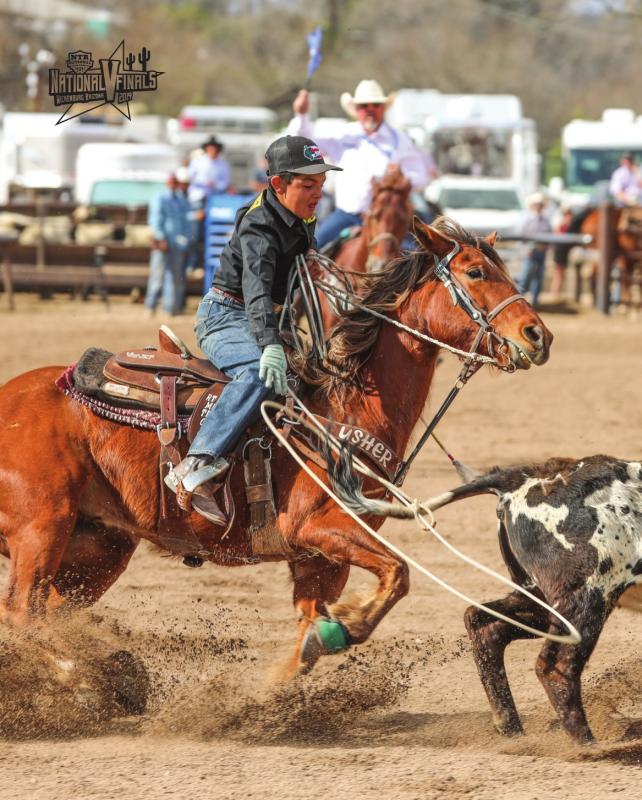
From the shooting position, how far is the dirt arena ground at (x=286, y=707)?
13.8ft

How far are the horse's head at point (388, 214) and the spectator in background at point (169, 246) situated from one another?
24.7 ft

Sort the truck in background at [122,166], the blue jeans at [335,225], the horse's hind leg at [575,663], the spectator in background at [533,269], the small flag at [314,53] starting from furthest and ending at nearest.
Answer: the truck in background at [122,166], the spectator in background at [533,269], the blue jeans at [335,225], the small flag at [314,53], the horse's hind leg at [575,663]

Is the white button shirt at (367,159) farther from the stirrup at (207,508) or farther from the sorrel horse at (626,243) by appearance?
the sorrel horse at (626,243)

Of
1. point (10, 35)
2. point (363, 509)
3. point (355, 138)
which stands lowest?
point (363, 509)

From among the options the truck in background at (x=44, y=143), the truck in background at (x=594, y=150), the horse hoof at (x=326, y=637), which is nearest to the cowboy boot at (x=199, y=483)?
the horse hoof at (x=326, y=637)

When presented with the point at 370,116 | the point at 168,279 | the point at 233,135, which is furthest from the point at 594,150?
the point at 370,116

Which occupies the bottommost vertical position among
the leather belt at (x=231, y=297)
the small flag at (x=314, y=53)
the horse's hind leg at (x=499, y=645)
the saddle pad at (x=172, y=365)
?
the horse's hind leg at (x=499, y=645)

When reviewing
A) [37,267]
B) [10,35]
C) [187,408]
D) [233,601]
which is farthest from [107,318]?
[10,35]

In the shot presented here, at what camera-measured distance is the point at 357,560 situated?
15.9 ft

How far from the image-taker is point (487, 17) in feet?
193

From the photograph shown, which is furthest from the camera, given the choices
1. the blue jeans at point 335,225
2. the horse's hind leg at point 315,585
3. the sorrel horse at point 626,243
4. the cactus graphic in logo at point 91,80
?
the sorrel horse at point 626,243

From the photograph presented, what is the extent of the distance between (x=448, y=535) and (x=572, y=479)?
303 centimetres

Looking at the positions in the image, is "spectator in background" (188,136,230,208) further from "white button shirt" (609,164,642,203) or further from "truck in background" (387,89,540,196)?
"truck in background" (387,89,540,196)

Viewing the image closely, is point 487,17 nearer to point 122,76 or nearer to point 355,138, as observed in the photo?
point 355,138
